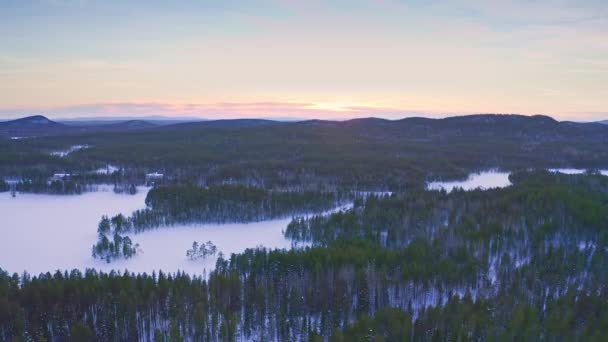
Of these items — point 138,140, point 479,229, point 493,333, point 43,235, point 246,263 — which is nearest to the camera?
point 493,333

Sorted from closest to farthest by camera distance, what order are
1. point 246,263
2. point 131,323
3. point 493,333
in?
1. point 493,333
2. point 131,323
3. point 246,263

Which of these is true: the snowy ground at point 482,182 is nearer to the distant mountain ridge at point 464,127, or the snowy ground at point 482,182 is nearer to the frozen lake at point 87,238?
the frozen lake at point 87,238

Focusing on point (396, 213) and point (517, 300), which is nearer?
point (517, 300)

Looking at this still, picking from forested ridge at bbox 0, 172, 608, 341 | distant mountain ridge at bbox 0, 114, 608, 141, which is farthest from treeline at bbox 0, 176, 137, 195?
distant mountain ridge at bbox 0, 114, 608, 141

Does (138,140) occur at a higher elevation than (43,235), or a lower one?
higher

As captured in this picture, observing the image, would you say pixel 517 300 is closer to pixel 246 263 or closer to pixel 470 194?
pixel 246 263

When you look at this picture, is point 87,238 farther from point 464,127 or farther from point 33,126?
point 33,126

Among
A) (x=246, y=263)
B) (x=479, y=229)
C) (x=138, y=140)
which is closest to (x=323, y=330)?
(x=246, y=263)
